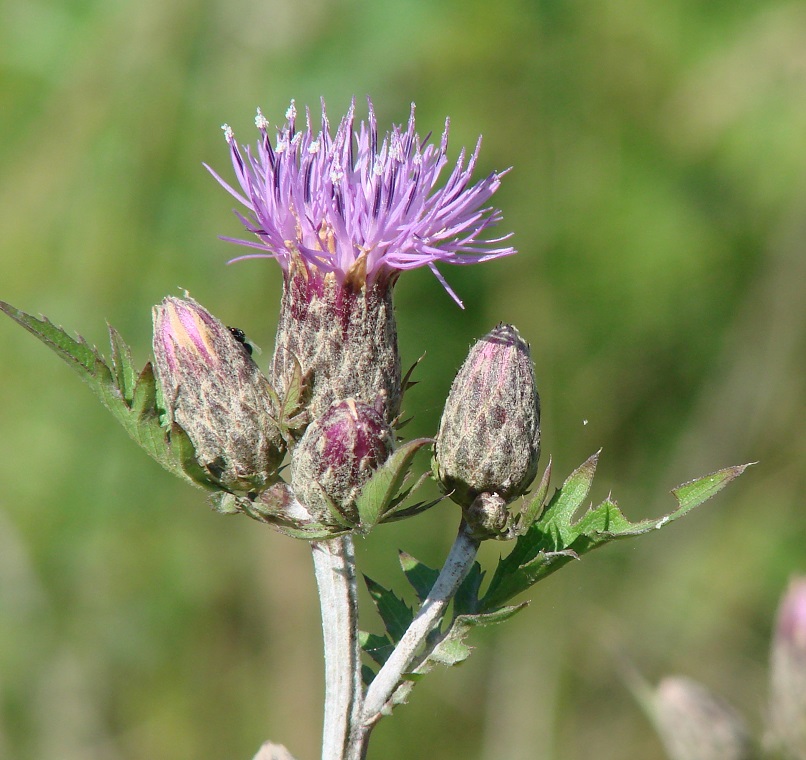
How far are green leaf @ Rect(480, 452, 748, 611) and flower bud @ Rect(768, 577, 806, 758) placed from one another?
1.32 m

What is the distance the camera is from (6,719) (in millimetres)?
4254

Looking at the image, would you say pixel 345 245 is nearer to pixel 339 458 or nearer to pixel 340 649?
pixel 339 458

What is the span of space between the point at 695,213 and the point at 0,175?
3.67 metres

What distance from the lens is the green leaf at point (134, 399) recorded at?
81.0 inches

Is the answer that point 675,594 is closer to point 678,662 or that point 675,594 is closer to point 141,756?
point 678,662

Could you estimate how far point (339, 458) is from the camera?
2.10 meters

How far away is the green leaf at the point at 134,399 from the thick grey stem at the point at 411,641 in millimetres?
622

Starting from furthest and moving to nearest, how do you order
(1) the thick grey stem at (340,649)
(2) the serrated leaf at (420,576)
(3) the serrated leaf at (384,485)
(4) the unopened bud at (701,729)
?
(4) the unopened bud at (701,729)
(2) the serrated leaf at (420,576)
(1) the thick grey stem at (340,649)
(3) the serrated leaf at (384,485)

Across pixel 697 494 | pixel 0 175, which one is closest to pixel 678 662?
pixel 697 494

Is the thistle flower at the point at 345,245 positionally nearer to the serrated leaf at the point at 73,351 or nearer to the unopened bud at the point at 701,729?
the serrated leaf at the point at 73,351

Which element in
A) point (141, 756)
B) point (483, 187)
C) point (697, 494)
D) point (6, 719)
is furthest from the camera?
point (141, 756)

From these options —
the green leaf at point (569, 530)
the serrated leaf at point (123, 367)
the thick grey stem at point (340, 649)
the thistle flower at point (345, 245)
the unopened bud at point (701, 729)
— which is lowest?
the unopened bud at point (701, 729)

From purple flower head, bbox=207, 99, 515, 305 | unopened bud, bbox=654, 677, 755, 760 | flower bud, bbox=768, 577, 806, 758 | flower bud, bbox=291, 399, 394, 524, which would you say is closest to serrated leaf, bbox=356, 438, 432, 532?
flower bud, bbox=291, 399, 394, 524

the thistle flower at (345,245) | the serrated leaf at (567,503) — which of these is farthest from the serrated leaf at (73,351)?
the serrated leaf at (567,503)
